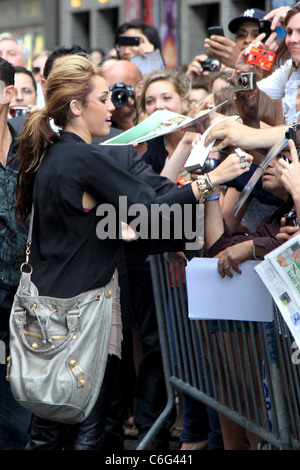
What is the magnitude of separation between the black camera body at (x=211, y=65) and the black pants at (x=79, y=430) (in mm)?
3217

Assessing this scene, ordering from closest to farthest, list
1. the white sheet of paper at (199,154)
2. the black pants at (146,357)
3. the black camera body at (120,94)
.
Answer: the white sheet of paper at (199,154) < the black pants at (146,357) < the black camera body at (120,94)

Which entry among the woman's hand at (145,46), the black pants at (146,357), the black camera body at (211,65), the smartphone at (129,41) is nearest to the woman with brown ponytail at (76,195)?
the black pants at (146,357)

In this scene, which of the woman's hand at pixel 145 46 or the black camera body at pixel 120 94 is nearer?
the black camera body at pixel 120 94

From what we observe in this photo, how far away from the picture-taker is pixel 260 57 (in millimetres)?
4195

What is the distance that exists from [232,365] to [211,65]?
3.16m

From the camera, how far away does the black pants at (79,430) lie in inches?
141

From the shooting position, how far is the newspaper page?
3271 mm

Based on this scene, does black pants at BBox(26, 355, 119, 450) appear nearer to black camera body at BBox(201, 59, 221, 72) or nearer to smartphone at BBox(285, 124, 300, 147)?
smartphone at BBox(285, 124, 300, 147)

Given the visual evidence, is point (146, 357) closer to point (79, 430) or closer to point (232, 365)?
point (232, 365)

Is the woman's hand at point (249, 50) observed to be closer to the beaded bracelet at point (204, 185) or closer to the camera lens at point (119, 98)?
the beaded bracelet at point (204, 185)

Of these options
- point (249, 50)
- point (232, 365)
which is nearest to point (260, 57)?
point (249, 50)

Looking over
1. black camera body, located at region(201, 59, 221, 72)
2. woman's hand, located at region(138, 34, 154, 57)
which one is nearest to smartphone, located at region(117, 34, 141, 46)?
woman's hand, located at region(138, 34, 154, 57)
